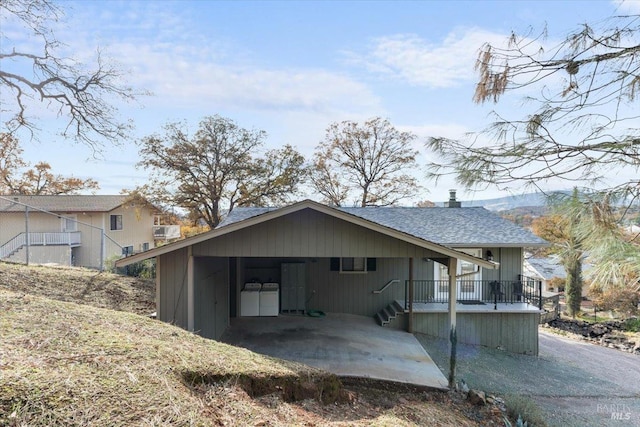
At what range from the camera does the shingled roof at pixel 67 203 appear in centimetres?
1959

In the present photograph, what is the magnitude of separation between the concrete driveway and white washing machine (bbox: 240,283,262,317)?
180 mm

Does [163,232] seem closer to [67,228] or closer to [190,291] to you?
[67,228]

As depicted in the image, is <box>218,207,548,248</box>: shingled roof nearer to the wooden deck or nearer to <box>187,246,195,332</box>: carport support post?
the wooden deck

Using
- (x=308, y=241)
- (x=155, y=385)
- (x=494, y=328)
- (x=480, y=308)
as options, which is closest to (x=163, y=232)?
(x=308, y=241)

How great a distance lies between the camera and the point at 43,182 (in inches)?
1105

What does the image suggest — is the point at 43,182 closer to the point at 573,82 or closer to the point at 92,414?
the point at 92,414

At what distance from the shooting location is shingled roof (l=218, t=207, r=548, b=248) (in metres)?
10.3

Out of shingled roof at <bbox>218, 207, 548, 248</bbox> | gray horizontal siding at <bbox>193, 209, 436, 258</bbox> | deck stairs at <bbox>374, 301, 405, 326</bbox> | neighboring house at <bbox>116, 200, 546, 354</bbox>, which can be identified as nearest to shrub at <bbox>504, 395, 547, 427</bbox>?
neighboring house at <bbox>116, 200, 546, 354</bbox>

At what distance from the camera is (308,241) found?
21.8 ft

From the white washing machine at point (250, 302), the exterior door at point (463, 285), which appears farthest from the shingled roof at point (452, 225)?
the white washing machine at point (250, 302)

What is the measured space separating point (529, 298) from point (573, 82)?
8.80 meters

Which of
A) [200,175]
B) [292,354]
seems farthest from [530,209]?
[200,175]

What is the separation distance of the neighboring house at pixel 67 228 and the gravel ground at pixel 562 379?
15.9 metres
